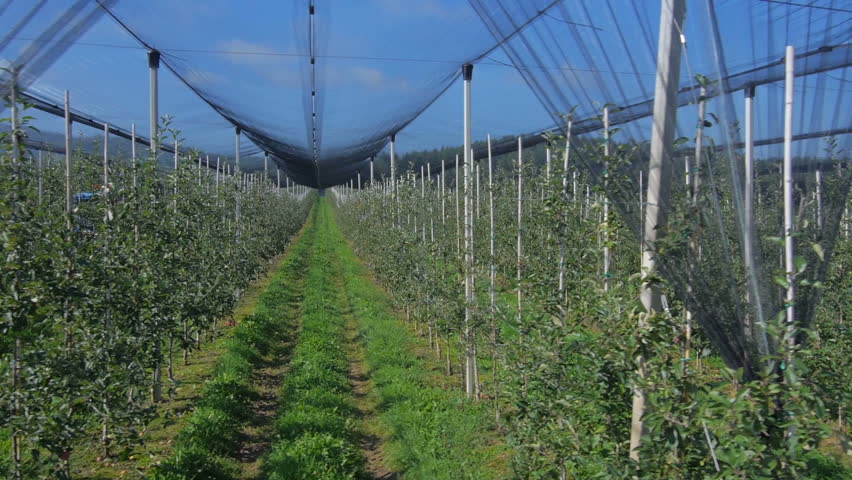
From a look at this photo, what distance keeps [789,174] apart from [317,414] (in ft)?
16.1

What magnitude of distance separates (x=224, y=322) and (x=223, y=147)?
6.01 m

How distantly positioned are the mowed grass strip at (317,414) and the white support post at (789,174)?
377 cm

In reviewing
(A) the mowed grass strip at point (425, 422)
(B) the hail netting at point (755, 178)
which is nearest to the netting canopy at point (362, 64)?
(B) the hail netting at point (755, 178)

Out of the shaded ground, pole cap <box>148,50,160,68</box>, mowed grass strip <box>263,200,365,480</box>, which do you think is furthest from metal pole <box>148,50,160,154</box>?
the shaded ground

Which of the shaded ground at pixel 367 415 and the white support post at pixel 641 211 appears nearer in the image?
the white support post at pixel 641 211

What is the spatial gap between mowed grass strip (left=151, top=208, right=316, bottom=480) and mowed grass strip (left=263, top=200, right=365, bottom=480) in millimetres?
369

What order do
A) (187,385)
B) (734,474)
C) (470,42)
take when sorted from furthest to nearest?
(187,385), (470,42), (734,474)

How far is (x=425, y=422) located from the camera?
579 centimetres

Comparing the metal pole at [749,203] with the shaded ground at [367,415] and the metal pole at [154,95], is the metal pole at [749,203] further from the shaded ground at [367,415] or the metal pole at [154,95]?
the metal pole at [154,95]

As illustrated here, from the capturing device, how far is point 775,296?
204cm

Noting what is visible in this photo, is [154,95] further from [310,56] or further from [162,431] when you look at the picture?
[162,431]

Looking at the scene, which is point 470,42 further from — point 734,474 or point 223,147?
point 223,147

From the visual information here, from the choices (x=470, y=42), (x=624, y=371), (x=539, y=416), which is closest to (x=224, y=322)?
(x=470, y=42)

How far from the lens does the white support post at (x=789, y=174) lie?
196 cm
